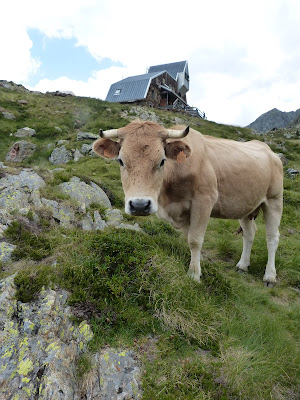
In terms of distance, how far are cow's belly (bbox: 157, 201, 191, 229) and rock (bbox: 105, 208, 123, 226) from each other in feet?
6.72

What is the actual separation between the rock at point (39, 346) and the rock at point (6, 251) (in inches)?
30.6

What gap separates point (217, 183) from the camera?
5.68 metres

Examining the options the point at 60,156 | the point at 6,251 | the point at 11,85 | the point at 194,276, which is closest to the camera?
the point at 6,251

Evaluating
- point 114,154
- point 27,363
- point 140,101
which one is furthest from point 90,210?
point 140,101

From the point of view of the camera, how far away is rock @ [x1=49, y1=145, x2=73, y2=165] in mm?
16281

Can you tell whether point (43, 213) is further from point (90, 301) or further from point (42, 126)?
point (42, 126)

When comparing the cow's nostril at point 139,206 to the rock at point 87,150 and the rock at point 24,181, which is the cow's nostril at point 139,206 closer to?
the rock at point 24,181

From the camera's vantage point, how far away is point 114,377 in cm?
291

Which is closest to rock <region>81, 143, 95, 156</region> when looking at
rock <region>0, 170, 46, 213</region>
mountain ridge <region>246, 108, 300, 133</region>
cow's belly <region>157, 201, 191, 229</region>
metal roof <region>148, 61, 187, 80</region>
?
rock <region>0, 170, 46, 213</region>

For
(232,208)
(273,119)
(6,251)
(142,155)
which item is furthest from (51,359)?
(273,119)

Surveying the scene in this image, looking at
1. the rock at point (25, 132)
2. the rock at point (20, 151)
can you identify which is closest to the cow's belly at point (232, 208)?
the rock at point (20, 151)

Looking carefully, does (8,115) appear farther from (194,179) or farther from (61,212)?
(194,179)

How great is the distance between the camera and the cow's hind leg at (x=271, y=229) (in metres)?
6.52

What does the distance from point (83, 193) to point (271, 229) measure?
5.13m
